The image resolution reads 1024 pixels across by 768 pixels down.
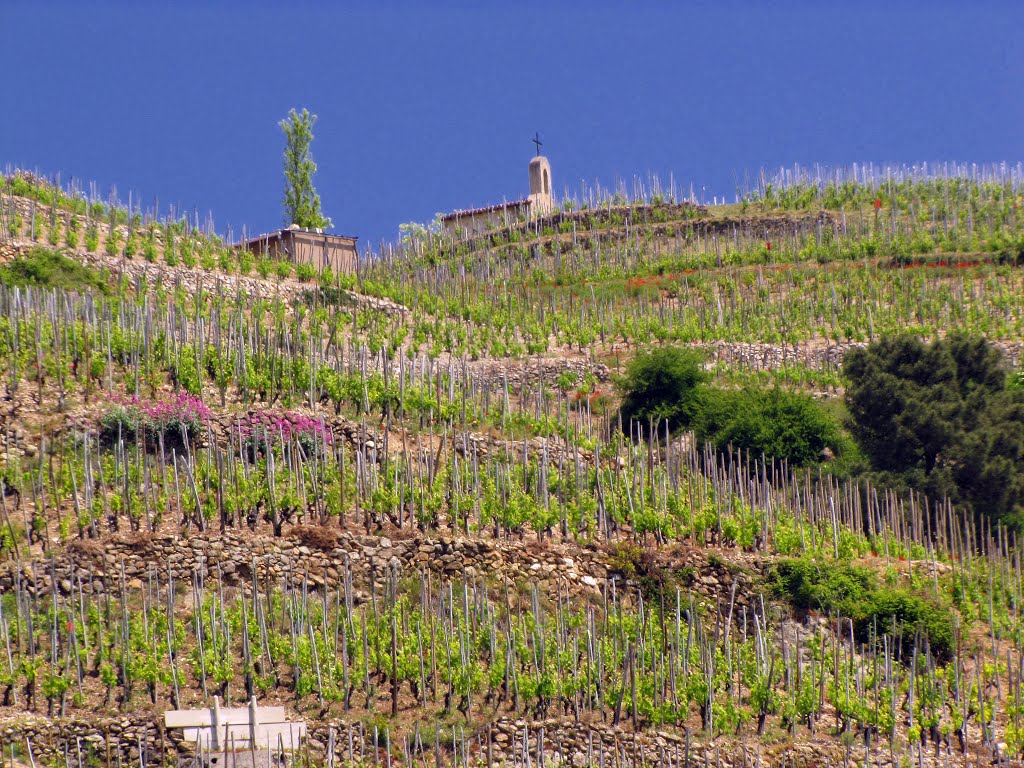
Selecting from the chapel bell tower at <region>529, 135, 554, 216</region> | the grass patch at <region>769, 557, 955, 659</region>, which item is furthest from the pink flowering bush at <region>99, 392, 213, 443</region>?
the chapel bell tower at <region>529, 135, 554, 216</region>

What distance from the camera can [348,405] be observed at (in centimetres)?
2289

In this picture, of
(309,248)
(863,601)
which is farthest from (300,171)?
(863,601)

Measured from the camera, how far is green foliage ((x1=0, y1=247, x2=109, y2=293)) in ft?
86.4

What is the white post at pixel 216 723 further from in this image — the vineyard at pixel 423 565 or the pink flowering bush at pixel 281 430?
the pink flowering bush at pixel 281 430

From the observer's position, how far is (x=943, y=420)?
24859 mm

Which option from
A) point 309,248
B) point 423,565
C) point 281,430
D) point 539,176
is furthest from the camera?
point 539,176

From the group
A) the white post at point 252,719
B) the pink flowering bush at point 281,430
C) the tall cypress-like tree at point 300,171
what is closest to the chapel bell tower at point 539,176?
the tall cypress-like tree at point 300,171

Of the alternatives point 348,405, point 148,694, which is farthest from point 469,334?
point 148,694

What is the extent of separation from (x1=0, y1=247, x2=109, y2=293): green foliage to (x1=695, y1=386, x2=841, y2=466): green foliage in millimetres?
12027

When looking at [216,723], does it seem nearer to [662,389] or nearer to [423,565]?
[423,565]

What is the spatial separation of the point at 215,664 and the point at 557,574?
517 cm

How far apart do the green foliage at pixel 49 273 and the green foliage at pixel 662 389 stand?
10.5m

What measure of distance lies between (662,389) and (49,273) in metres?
12.0

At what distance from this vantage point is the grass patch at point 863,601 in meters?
19.2
